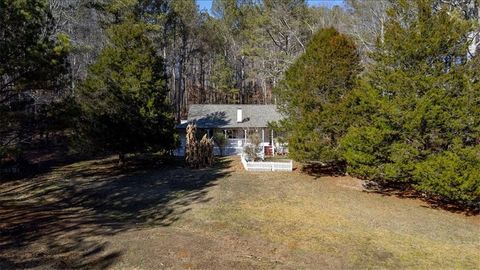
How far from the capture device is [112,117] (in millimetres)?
23625

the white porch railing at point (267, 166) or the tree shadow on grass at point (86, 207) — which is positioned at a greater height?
the white porch railing at point (267, 166)

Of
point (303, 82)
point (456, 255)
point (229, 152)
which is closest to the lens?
point (456, 255)

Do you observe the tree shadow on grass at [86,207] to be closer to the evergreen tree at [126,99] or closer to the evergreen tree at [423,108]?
the evergreen tree at [126,99]

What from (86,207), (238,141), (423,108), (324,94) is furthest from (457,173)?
(238,141)

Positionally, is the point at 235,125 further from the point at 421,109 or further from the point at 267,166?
the point at 421,109

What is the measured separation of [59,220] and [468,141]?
16165 mm

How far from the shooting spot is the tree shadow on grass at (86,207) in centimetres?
948

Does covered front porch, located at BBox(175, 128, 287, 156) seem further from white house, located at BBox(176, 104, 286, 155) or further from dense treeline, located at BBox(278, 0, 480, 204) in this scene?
dense treeline, located at BBox(278, 0, 480, 204)

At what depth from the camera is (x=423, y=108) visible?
15844 millimetres

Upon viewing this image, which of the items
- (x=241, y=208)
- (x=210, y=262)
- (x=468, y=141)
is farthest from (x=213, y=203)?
(x=468, y=141)

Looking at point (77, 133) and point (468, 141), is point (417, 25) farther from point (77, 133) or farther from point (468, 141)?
point (77, 133)

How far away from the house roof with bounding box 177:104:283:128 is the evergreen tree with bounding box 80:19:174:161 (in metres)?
8.10

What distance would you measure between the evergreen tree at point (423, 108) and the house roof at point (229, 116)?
1482cm

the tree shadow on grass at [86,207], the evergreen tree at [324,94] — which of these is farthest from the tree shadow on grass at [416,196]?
the tree shadow on grass at [86,207]
